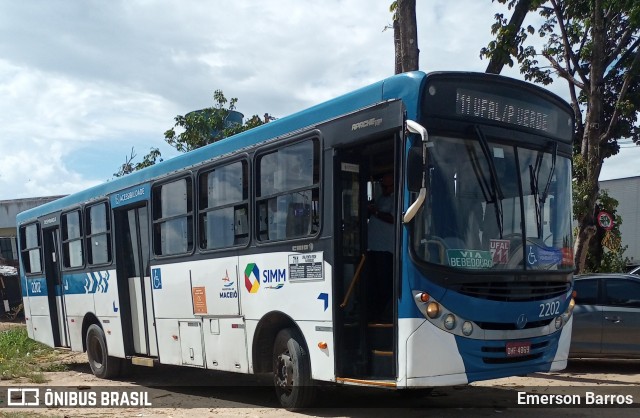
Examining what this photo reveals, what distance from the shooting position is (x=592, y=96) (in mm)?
16359

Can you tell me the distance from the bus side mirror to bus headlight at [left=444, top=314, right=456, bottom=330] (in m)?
1.22

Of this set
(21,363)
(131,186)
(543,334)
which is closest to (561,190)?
(543,334)

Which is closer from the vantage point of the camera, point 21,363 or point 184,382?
point 184,382

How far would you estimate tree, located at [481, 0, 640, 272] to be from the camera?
16.0 metres

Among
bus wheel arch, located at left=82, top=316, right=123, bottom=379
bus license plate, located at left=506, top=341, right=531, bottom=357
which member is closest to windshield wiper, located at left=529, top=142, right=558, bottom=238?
bus license plate, located at left=506, top=341, right=531, bottom=357

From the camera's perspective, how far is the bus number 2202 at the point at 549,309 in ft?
23.2

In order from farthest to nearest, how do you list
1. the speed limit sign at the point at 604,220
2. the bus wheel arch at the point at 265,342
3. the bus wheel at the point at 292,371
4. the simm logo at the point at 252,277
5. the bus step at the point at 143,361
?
the speed limit sign at the point at 604,220, the bus step at the point at 143,361, the simm logo at the point at 252,277, the bus wheel arch at the point at 265,342, the bus wheel at the point at 292,371

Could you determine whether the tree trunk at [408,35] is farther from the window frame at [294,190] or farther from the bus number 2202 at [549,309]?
the bus number 2202 at [549,309]

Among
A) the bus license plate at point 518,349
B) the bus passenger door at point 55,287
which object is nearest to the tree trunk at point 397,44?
the bus license plate at point 518,349

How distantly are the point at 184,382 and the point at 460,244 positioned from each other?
670 cm

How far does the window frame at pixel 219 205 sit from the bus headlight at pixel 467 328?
3.07 m

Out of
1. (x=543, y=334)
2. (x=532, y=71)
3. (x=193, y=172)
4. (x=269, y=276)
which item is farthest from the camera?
(x=532, y=71)

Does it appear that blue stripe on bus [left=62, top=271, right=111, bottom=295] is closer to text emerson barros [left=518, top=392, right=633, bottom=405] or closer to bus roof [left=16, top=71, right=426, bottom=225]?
bus roof [left=16, top=71, right=426, bottom=225]

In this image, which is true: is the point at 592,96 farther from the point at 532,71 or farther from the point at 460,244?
the point at 460,244
